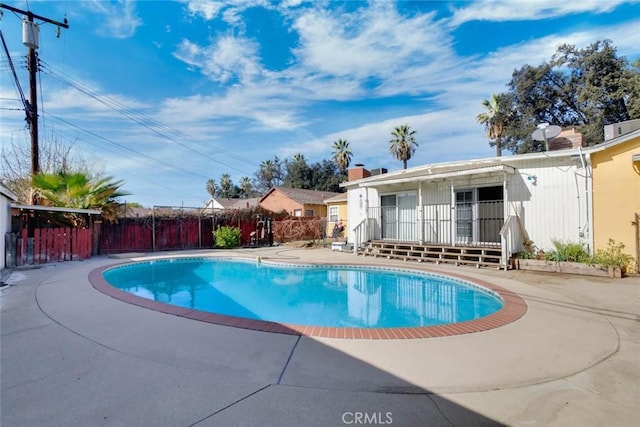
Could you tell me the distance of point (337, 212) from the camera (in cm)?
2116

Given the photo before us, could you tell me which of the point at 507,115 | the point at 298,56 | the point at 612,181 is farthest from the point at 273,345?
the point at 507,115

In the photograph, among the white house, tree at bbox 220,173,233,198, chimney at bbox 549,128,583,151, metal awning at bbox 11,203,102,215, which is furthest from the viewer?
tree at bbox 220,173,233,198

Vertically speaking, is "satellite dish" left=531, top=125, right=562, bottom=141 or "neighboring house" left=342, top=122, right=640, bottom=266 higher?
"satellite dish" left=531, top=125, right=562, bottom=141

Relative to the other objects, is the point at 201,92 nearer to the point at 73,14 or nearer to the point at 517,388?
the point at 73,14

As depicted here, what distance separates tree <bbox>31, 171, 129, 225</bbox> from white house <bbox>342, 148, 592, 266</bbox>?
10982 millimetres

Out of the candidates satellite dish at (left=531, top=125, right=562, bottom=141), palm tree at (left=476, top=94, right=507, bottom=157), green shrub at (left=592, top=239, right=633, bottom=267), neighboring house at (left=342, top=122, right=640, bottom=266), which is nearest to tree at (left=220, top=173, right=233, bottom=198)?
palm tree at (left=476, top=94, right=507, bottom=157)

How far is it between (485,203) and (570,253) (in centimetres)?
314

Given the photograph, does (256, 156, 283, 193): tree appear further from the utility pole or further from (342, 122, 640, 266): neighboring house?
(342, 122, 640, 266): neighboring house

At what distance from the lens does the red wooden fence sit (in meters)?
10.1

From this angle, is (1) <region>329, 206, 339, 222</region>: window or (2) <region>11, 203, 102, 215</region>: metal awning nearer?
(2) <region>11, 203, 102, 215</region>: metal awning

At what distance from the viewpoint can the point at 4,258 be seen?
30.1 ft

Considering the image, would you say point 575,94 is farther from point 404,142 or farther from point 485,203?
point 485,203

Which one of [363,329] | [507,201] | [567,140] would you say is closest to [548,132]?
[567,140]

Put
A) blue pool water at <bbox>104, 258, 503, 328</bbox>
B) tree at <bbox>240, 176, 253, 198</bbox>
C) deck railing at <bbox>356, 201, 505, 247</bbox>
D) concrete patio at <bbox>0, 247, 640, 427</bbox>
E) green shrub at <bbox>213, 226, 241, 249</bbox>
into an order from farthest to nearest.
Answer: tree at <bbox>240, 176, 253, 198</bbox>
green shrub at <bbox>213, 226, 241, 249</bbox>
deck railing at <bbox>356, 201, 505, 247</bbox>
blue pool water at <bbox>104, 258, 503, 328</bbox>
concrete patio at <bbox>0, 247, 640, 427</bbox>
